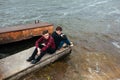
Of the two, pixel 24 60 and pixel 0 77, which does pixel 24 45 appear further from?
pixel 0 77

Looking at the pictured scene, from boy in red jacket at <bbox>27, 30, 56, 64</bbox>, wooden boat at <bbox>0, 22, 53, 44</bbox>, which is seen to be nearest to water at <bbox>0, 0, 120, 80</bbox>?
boy in red jacket at <bbox>27, 30, 56, 64</bbox>

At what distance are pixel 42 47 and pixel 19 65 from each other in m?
1.26

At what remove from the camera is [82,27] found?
1457 centimetres

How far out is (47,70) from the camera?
9.11m

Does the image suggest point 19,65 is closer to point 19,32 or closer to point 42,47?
point 42,47

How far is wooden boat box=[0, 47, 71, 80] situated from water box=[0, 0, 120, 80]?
0.35 m

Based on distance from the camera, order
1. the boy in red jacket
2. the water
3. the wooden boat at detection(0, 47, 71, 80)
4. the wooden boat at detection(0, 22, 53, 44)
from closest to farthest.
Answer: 1. the wooden boat at detection(0, 47, 71, 80)
2. the boy in red jacket
3. the water
4. the wooden boat at detection(0, 22, 53, 44)

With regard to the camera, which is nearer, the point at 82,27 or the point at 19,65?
the point at 19,65

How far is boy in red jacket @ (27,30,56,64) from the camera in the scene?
344 inches

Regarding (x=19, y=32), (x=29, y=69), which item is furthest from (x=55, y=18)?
(x=29, y=69)

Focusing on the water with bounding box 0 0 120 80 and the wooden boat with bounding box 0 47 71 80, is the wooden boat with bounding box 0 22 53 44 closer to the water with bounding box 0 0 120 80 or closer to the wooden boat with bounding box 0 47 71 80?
the wooden boat with bounding box 0 47 71 80

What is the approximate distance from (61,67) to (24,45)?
107 inches

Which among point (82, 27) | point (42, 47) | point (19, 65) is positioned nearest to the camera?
point (19, 65)

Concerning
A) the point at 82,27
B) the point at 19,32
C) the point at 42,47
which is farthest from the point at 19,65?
the point at 82,27
